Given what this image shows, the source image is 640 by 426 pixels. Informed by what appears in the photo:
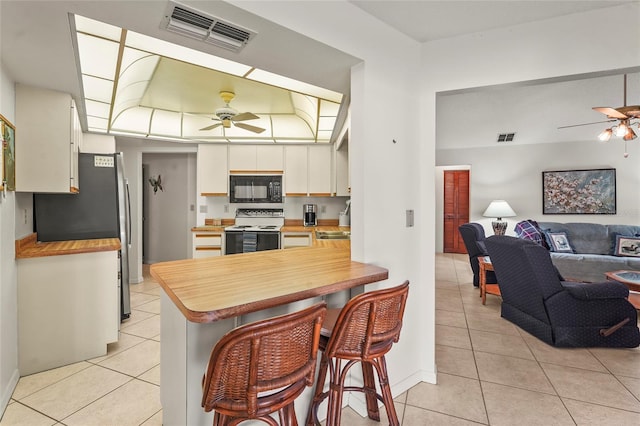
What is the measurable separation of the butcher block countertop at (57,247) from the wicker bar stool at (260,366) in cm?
210

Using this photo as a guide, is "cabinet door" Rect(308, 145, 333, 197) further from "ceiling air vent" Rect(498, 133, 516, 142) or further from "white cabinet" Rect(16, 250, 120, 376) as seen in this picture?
"ceiling air vent" Rect(498, 133, 516, 142)

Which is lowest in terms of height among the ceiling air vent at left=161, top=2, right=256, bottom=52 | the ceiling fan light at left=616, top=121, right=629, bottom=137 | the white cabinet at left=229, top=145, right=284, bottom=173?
the white cabinet at left=229, top=145, right=284, bottom=173

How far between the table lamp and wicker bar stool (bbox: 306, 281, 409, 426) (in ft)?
17.8

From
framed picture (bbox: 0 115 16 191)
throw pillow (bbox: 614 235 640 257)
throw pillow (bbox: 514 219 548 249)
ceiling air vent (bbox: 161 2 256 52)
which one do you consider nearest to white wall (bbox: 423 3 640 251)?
ceiling air vent (bbox: 161 2 256 52)

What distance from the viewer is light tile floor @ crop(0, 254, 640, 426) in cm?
186

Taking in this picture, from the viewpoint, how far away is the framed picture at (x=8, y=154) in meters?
1.98

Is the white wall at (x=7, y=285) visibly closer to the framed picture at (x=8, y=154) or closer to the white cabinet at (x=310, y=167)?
the framed picture at (x=8, y=154)

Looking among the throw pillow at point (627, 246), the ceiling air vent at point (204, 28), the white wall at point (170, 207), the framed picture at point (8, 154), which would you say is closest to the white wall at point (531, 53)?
the ceiling air vent at point (204, 28)

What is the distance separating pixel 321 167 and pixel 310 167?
0.58 feet

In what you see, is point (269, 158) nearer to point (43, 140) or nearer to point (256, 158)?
point (256, 158)

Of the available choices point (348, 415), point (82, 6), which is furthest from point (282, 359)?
point (82, 6)

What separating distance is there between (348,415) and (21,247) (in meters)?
2.72

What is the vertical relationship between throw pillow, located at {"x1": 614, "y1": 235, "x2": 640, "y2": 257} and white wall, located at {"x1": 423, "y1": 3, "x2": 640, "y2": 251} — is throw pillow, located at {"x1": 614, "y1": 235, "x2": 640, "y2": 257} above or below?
below

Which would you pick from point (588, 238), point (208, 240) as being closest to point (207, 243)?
point (208, 240)
